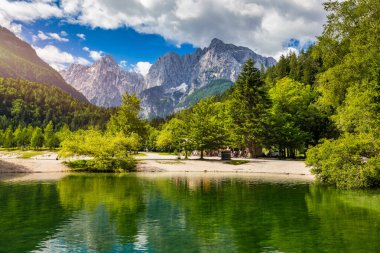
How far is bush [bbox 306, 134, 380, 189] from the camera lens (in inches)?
1198

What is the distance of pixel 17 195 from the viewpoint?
26.2 meters

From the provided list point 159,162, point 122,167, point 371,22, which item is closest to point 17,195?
point 122,167

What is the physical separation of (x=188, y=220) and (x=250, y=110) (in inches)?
2214

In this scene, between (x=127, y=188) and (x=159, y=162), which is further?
(x=159, y=162)

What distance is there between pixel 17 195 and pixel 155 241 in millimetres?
16872

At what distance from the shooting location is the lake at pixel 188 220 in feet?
44.1

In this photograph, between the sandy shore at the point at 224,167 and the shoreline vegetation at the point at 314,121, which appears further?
the sandy shore at the point at 224,167

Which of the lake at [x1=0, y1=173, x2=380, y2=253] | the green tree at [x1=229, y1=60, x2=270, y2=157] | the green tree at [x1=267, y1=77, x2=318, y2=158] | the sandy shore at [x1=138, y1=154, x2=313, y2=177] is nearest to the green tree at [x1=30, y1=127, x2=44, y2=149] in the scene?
the green tree at [x1=229, y1=60, x2=270, y2=157]

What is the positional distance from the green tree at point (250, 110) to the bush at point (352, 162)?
34154 millimetres

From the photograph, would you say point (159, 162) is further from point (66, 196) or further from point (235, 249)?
point (235, 249)

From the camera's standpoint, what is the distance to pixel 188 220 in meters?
18.1

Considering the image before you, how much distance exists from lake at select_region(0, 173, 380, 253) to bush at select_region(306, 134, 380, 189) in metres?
1.79

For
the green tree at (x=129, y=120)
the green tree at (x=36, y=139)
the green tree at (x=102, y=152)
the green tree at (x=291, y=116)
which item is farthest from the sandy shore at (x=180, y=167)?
the green tree at (x=36, y=139)

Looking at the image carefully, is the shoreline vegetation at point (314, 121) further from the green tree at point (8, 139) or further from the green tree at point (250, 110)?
the green tree at point (8, 139)
